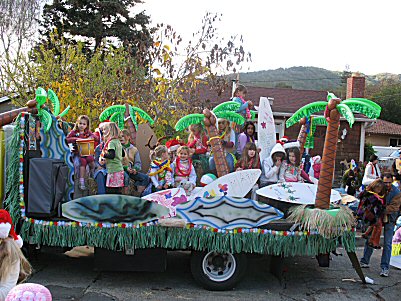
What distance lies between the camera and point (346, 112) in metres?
5.91

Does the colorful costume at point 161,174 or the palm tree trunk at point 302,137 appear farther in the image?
the palm tree trunk at point 302,137

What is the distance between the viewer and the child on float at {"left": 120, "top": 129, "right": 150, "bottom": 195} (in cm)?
719

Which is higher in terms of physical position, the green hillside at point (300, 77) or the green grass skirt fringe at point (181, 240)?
the green hillside at point (300, 77)

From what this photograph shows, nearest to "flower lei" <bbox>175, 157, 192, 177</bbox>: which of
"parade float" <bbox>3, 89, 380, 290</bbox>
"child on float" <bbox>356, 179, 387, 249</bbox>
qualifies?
"parade float" <bbox>3, 89, 380, 290</bbox>

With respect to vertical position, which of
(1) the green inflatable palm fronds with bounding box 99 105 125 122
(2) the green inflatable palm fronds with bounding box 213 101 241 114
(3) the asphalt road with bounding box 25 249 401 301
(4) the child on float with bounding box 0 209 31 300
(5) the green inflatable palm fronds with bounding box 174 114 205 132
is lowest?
(3) the asphalt road with bounding box 25 249 401 301

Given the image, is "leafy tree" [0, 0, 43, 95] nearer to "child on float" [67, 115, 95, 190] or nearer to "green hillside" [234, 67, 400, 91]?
"child on float" [67, 115, 95, 190]

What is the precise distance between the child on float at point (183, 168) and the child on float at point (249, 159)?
2.24 feet

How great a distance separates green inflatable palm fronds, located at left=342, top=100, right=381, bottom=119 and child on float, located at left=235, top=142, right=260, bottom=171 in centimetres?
156

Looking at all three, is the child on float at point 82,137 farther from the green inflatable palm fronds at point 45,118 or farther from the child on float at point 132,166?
the green inflatable palm fronds at point 45,118

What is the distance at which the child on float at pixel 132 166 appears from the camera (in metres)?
7.19

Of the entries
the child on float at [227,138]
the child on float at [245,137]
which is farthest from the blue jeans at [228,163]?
the child on float at [245,137]

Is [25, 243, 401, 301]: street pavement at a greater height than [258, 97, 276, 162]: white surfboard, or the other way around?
[258, 97, 276, 162]: white surfboard

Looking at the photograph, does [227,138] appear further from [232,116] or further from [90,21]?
[90,21]

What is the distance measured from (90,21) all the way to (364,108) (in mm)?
22067
